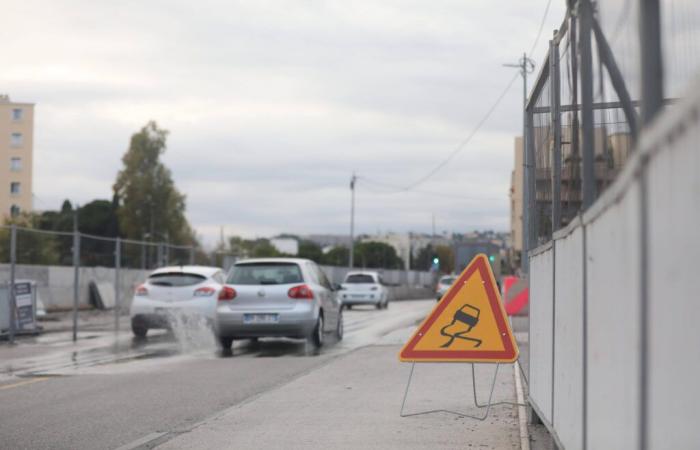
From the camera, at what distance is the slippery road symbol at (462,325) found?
322 inches

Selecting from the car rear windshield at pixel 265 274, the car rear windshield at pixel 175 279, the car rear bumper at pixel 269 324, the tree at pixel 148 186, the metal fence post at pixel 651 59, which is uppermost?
the tree at pixel 148 186

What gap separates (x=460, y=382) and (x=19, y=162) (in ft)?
332

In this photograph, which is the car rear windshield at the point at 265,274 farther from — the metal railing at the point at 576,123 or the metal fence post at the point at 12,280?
the metal railing at the point at 576,123

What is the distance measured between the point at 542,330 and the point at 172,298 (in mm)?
13904

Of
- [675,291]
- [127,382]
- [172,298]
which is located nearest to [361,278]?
[172,298]

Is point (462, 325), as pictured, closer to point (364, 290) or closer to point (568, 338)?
point (568, 338)

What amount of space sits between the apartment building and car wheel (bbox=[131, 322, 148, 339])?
290 feet

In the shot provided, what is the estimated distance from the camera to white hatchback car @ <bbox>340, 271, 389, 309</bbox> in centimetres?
4194

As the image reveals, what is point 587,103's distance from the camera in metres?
4.73

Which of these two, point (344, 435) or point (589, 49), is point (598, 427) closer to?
point (589, 49)

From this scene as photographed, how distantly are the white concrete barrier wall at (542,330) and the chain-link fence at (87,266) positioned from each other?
579 inches

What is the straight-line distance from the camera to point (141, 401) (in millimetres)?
10008

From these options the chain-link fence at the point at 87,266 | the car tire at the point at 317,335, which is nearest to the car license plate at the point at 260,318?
the car tire at the point at 317,335

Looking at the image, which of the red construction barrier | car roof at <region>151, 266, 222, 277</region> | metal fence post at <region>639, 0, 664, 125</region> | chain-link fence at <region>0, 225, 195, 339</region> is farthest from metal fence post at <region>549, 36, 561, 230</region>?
chain-link fence at <region>0, 225, 195, 339</region>
